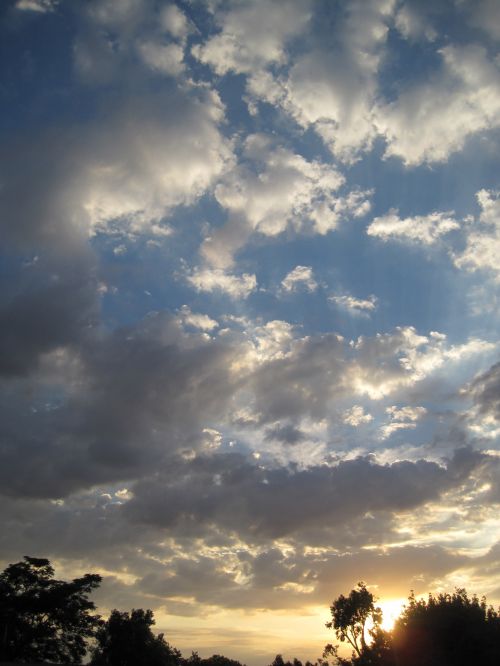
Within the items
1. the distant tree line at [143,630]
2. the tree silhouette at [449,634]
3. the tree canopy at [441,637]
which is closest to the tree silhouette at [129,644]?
the distant tree line at [143,630]

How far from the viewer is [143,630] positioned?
83.8 m

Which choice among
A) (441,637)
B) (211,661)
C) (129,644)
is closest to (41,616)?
(129,644)

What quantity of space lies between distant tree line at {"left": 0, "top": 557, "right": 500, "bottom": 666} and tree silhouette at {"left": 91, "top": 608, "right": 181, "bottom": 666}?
147 mm

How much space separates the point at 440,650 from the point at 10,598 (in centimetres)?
6016

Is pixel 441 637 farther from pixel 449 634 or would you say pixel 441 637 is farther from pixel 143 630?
pixel 143 630

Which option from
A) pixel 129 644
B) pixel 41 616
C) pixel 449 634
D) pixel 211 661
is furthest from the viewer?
pixel 211 661

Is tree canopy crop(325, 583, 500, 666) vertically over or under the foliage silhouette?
over

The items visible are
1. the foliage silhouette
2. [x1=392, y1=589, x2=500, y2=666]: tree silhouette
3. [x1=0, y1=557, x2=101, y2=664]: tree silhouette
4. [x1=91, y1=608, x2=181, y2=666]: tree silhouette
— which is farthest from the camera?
the foliage silhouette

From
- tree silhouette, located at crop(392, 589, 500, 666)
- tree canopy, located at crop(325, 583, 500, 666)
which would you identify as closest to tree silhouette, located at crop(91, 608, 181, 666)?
tree canopy, located at crop(325, 583, 500, 666)

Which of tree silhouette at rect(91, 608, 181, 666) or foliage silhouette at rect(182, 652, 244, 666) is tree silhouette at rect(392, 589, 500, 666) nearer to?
tree silhouette at rect(91, 608, 181, 666)

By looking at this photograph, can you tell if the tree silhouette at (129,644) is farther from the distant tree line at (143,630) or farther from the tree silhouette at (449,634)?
the tree silhouette at (449,634)

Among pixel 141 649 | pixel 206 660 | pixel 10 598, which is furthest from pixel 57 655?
pixel 206 660

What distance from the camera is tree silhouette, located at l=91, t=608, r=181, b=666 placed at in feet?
266

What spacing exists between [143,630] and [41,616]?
2201 centimetres
